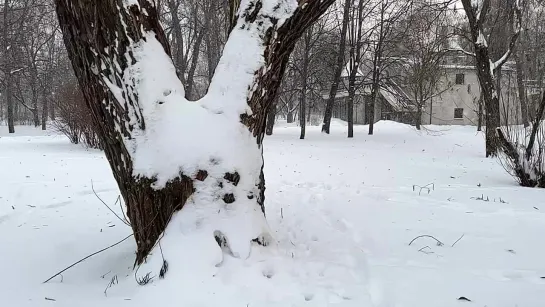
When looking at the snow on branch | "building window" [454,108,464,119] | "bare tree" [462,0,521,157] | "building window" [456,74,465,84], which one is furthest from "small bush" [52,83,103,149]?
"building window" [454,108,464,119]

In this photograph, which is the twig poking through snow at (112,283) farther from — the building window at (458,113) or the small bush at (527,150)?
the building window at (458,113)

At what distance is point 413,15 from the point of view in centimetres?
1112

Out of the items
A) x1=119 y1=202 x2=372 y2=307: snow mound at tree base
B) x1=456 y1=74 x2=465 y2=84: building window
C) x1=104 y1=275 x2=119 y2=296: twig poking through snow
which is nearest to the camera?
x1=119 y1=202 x2=372 y2=307: snow mound at tree base

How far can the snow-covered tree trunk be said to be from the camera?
255 cm

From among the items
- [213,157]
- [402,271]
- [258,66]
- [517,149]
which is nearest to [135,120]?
[213,157]

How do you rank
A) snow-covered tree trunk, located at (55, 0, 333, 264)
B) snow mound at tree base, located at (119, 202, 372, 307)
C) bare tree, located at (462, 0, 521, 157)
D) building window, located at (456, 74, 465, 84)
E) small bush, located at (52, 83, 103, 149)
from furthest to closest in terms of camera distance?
building window, located at (456, 74, 465, 84), small bush, located at (52, 83, 103, 149), bare tree, located at (462, 0, 521, 157), snow-covered tree trunk, located at (55, 0, 333, 264), snow mound at tree base, located at (119, 202, 372, 307)

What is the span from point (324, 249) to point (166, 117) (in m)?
1.58

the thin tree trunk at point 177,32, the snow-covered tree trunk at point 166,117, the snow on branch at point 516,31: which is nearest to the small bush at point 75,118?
the thin tree trunk at point 177,32

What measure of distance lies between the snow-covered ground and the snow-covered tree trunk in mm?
341

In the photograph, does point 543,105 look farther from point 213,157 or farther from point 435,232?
point 213,157

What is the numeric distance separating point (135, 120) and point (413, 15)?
10388mm

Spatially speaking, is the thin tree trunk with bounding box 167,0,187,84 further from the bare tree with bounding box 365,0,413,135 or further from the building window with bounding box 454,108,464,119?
the building window with bounding box 454,108,464,119

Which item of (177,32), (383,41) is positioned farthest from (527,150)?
(177,32)

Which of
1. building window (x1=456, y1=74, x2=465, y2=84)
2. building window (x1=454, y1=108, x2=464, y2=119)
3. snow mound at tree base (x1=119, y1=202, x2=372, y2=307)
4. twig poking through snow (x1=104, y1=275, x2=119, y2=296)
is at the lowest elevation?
twig poking through snow (x1=104, y1=275, x2=119, y2=296)
